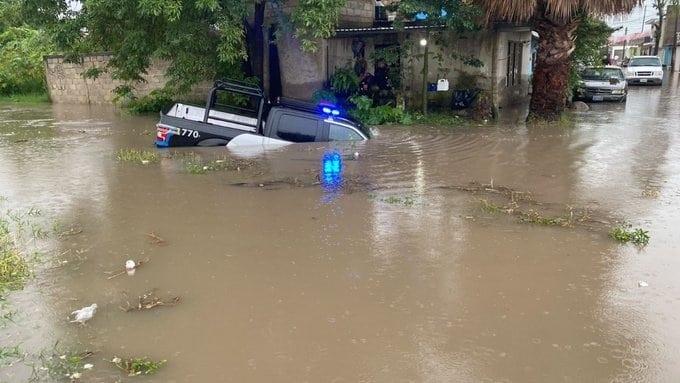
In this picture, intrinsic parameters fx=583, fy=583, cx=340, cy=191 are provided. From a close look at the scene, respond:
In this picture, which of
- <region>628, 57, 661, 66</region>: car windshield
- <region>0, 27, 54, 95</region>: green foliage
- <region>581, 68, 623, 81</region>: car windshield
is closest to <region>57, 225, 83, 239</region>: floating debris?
<region>581, 68, 623, 81</region>: car windshield

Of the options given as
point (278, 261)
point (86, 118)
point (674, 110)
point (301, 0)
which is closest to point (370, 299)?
A: point (278, 261)

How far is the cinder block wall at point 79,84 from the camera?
70.5ft

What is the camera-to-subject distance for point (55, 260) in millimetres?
5398

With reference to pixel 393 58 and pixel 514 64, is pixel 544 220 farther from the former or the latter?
pixel 514 64

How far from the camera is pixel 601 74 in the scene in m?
22.4

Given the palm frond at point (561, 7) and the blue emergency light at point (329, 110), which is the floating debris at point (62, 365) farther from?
the palm frond at point (561, 7)

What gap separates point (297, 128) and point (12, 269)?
6182 millimetres

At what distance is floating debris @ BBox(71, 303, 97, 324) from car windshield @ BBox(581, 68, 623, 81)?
21597mm

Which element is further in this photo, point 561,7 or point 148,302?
point 561,7

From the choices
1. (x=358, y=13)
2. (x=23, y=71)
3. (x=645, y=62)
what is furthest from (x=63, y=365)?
(x=645, y=62)

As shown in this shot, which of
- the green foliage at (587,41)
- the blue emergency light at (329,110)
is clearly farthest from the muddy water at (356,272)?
the green foliage at (587,41)

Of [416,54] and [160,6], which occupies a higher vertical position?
[160,6]

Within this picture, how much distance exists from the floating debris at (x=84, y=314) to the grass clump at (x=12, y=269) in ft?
2.73

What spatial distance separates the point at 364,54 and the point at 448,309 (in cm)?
1428
